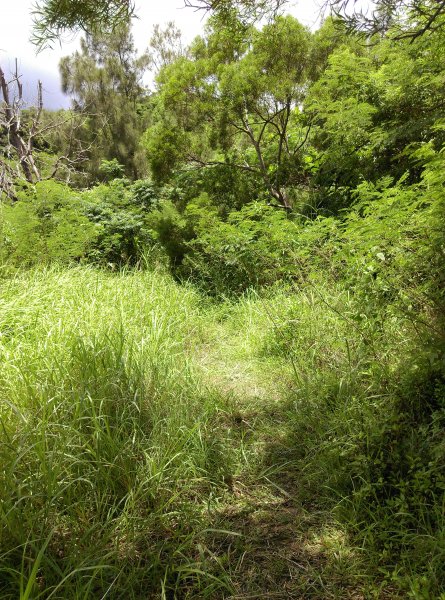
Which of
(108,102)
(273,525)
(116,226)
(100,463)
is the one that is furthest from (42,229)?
(108,102)

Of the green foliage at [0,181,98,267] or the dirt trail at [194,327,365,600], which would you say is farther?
the green foliage at [0,181,98,267]

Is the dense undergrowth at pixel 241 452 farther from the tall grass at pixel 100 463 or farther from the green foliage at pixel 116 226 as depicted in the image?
the green foliage at pixel 116 226

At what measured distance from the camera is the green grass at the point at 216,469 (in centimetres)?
145

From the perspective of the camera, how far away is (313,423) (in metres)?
2.23

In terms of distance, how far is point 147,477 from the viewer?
180 centimetres

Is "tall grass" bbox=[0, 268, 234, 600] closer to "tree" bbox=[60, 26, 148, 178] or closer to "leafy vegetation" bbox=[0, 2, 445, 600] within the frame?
"leafy vegetation" bbox=[0, 2, 445, 600]

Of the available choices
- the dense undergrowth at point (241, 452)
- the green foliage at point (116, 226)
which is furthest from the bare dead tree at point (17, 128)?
the dense undergrowth at point (241, 452)

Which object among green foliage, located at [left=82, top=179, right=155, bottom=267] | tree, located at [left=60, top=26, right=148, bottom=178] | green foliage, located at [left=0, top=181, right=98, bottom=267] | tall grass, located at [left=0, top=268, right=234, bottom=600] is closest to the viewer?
tall grass, located at [left=0, top=268, right=234, bottom=600]

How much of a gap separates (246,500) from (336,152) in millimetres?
4618

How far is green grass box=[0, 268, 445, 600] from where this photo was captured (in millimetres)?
1451

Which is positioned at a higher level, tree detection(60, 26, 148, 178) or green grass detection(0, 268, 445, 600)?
tree detection(60, 26, 148, 178)

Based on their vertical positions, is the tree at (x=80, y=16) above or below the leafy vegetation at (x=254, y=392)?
above

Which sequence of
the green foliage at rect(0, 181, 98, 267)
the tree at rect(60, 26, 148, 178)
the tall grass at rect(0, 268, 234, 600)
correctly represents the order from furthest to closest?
the tree at rect(60, 26, 148, 178) → the green foliage at rect(0, 181, 98, 267) → the tall grass at rect(0, 268, 234, 600)

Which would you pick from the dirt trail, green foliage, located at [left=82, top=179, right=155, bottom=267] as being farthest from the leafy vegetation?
green foliage, located at [left=82, top=179, right=155, bottom=267]
